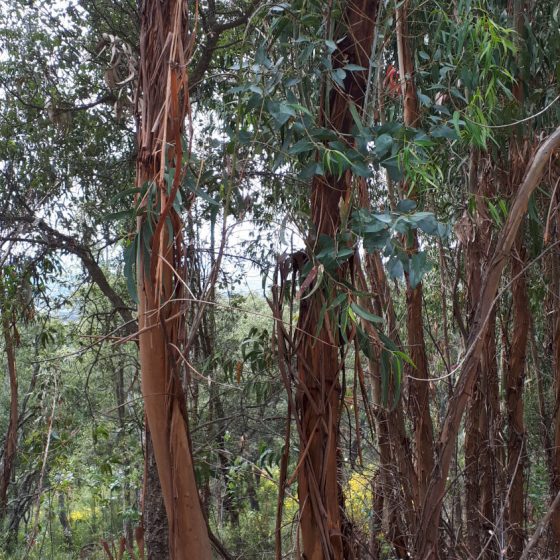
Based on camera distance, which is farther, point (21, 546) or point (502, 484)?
point (21, 546)

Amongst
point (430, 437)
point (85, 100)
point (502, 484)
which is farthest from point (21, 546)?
point (502, 484)

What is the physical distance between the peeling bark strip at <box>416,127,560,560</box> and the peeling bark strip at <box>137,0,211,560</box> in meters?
0.40

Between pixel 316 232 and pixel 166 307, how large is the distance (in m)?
0.32

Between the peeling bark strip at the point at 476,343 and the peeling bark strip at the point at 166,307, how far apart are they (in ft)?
1.33

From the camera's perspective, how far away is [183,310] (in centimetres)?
115

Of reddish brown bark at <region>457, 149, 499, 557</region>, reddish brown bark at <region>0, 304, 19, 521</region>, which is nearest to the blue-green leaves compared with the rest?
reddish brown bark at <region>457, 149, 499, 557</region>

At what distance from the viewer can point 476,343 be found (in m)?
1.15

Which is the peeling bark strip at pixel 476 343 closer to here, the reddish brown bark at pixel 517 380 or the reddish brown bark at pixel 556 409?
the reddish brown bark at pixel 556 409

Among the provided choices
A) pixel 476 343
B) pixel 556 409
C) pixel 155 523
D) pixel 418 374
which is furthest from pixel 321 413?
pixel 556 409

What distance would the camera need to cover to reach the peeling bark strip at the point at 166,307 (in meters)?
1.09

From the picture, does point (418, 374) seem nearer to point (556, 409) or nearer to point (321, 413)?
point (556, 409)

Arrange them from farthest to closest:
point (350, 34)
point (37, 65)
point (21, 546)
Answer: point (21, 546) → point (37, 65) → point (350, 34)

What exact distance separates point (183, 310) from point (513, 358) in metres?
1.91

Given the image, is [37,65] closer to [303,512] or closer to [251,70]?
[251,70]
